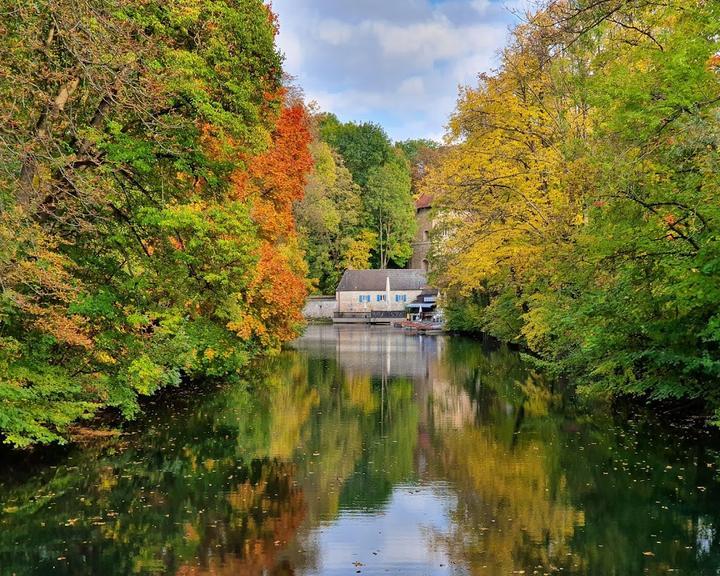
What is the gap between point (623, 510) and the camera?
412 inches

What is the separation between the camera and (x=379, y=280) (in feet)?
251

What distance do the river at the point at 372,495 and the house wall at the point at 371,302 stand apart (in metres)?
56.3

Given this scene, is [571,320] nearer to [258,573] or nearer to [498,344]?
[258,573]

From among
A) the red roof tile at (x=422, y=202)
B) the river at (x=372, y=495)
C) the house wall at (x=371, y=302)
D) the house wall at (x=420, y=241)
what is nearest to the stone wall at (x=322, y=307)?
the house wall at (x=371, y=302)

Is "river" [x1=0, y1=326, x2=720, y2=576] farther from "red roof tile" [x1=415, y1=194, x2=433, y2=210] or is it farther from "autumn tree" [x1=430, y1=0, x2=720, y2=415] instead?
"red roof tile" [x1=415, y1=194, x2=433, y2=210]

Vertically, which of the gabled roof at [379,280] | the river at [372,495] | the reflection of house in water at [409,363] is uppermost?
the gabled roof at [379,280]

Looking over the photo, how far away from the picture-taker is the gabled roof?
76125mm

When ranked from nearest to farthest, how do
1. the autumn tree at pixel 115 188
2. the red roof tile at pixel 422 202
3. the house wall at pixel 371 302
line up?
the autumn tree at pixel 115 188, the house wall at pixel 371 302, the red roof tile at pixel 422 202

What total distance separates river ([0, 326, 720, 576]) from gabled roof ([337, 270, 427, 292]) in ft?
184

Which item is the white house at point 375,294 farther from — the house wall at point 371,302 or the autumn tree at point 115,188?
the autumn tree at point 115,188

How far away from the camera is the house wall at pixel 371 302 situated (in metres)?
76.5

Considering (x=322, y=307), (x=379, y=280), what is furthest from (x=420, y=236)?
(x=322, y=307)

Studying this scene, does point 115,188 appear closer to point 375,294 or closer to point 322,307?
point 375,294

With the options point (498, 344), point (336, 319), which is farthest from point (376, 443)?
point (336, 319)
